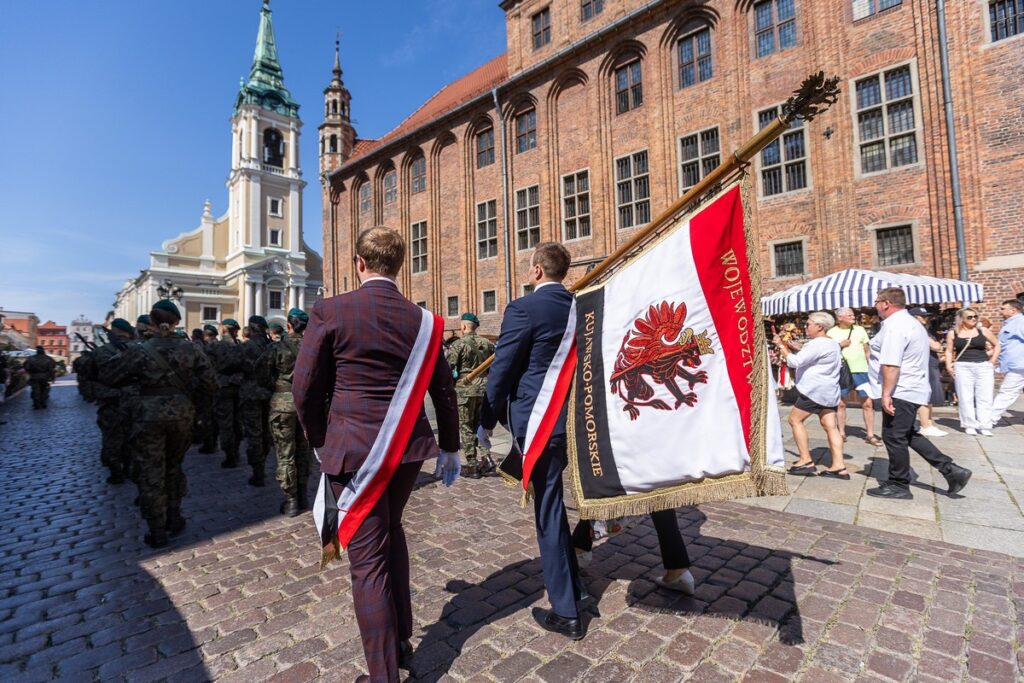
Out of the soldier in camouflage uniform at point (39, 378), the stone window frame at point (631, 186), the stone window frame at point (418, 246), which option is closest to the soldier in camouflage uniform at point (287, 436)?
the stone window frame at point (631, 186)

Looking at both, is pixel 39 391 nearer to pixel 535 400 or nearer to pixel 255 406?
pixel 255 406

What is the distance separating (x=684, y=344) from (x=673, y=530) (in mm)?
1300

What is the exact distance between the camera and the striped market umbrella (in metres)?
10.4

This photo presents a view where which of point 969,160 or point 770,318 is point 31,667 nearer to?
point 770,318

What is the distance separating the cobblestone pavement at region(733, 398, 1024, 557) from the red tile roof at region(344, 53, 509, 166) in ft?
74.2

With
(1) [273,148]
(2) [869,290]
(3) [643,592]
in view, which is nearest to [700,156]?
(2) [869,290]

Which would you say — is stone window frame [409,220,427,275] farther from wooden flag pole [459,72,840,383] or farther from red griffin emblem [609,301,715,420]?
red griffin emblem [609,301,715,420]

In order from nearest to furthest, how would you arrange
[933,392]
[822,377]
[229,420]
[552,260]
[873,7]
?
[552,260] → [822,377] → [229,420] → [933,392] → [873,7]

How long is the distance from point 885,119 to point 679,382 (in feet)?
51.2

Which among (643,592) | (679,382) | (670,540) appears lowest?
(643,592)

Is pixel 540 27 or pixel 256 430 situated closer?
pixel 256 430

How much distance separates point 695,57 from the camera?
16.7m

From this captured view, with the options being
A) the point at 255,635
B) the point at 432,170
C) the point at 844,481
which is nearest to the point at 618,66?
the point at 432,170

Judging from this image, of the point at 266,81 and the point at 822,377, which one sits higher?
the point at 266,81
